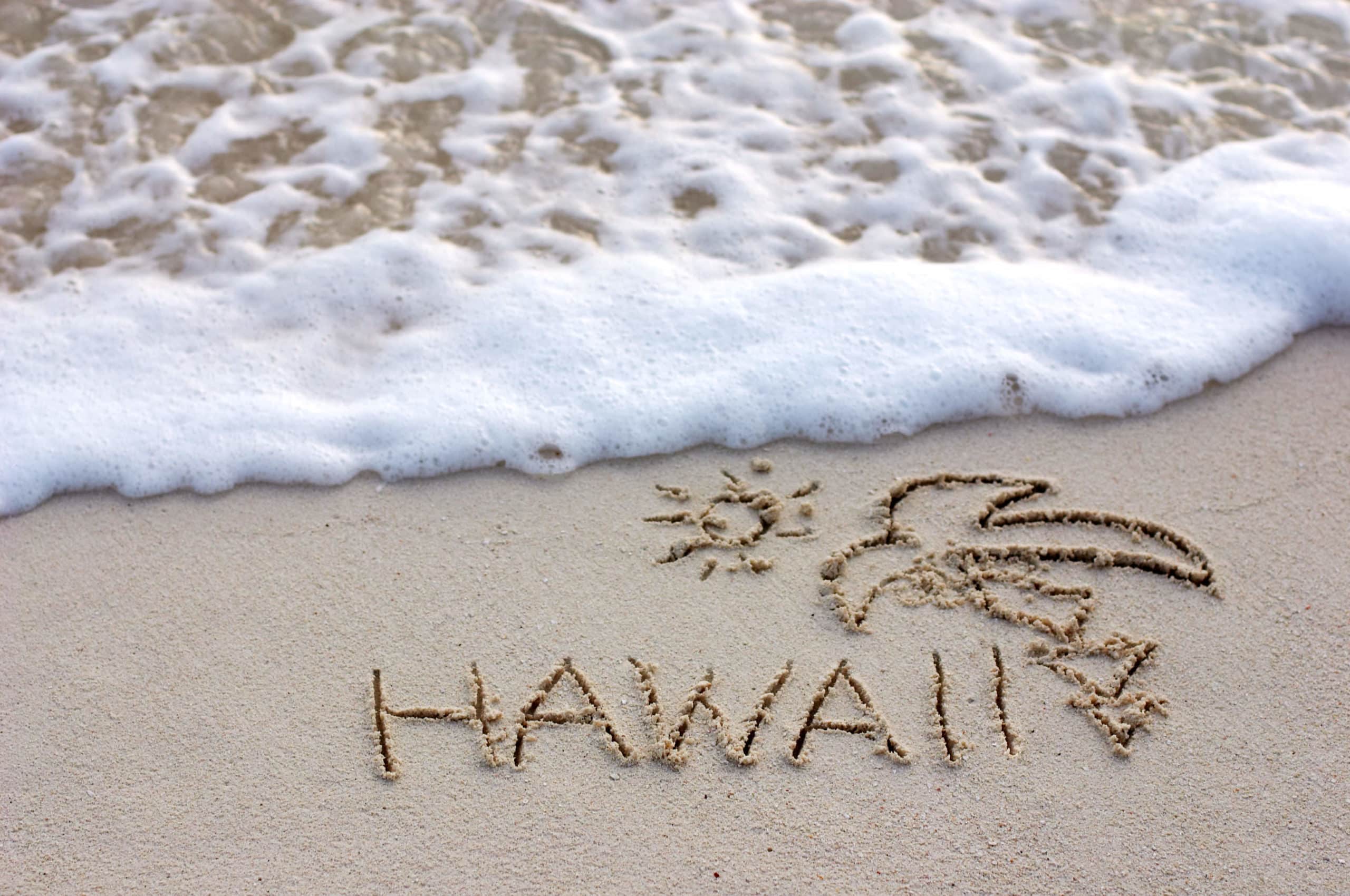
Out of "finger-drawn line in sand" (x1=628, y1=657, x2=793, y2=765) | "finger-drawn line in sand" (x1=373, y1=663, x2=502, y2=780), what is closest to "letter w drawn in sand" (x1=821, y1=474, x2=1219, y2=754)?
"finger-drawn line in sand" (x1=628, y1=657, x2=793, y2=765)

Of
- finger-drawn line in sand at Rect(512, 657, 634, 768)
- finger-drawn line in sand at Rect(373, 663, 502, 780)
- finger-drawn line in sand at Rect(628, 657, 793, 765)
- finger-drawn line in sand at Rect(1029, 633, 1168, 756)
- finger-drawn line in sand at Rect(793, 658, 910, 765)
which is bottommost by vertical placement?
finger-drawn line in sand at Rect(373, 663, 502, 780)

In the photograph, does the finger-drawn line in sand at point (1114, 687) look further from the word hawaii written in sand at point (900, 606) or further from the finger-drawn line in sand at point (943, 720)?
the finger-drawn line in sand at point (943, 720)

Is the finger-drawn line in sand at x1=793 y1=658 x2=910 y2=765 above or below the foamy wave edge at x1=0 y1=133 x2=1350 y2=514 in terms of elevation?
below

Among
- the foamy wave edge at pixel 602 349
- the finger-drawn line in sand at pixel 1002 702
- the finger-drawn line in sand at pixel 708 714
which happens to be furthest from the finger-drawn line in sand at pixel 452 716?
the finger-drawn line in sand at pixel 1002 702

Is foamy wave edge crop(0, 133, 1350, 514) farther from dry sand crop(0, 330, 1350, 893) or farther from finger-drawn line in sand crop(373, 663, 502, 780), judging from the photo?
finger-drawn line in sand crop(373, 663, 502, 780)

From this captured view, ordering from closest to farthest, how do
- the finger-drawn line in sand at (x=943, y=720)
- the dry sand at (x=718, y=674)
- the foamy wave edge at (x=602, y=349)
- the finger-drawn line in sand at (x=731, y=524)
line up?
1. the dry sand at (x=718, y=674)
2. the finger-drawn line in sand at (x=943, y=720)
3. the finger-drawn line in sand at (x=731, y=524)
4. the foamy wave edge at (x=602, y=349)

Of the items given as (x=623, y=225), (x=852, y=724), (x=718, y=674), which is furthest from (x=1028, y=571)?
(x=623, y=225)

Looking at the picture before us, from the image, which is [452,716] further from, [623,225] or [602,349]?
[623,225]

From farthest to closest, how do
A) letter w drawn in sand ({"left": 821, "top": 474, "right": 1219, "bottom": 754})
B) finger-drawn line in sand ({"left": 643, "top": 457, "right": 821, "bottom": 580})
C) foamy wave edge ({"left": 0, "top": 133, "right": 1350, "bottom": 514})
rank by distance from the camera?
foamy wave edge ({"left": 0, "top": 133, "right": 1350, "bottom": 514}) < finger-drawn line in sand ({"left": 643, "top": 457, "right": 821, "bottom": 580}) < letter w drawn in sand ({"left": 821, "top": 474, "right": 1219, "bottom": 754})
